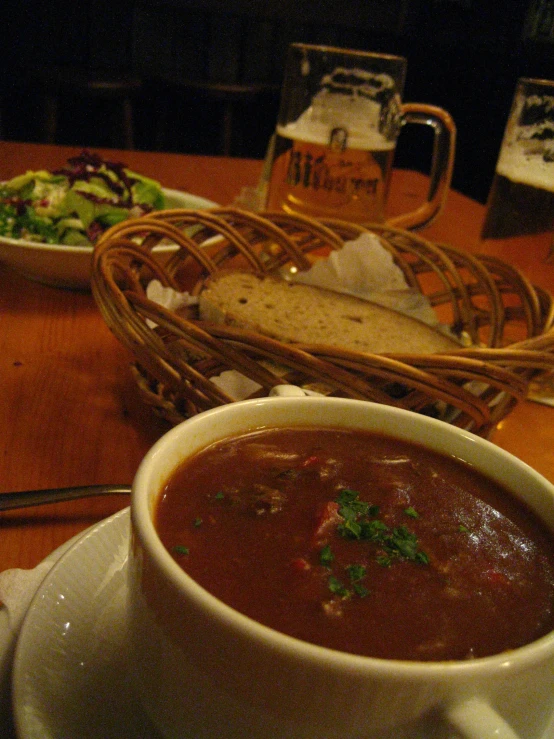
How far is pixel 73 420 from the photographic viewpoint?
3.77 ft

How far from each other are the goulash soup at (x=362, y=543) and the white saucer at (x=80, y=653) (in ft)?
0.53

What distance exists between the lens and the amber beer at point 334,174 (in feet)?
6.00

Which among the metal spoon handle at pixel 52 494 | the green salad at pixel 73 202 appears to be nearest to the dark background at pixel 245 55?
the green salad at pixel 73 202

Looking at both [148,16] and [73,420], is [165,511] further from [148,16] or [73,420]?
[148,16]

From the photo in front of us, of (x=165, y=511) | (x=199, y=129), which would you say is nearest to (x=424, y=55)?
(x=199, y=129)

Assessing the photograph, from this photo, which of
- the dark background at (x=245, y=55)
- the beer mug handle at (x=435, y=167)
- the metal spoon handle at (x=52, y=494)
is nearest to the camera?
the metal spoon handle at (x=52, y=494)

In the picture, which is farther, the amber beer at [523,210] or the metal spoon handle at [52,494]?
the amber beer at [523,210]

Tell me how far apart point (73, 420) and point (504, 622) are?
80cm

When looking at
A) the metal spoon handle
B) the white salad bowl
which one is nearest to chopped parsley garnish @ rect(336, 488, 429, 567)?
the metal spoon handle

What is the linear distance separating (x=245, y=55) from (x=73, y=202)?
512 cm

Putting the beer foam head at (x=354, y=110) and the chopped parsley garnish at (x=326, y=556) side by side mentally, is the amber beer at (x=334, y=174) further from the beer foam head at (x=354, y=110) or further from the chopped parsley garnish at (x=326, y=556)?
the chopped parsley garnish at (x=326, y=556)

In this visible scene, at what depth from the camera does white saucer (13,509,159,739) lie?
589mm

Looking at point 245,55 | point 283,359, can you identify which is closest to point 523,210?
point 283,359

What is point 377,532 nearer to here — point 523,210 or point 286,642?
point 286,642
